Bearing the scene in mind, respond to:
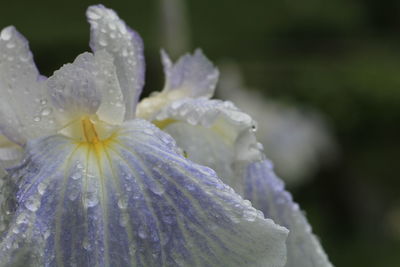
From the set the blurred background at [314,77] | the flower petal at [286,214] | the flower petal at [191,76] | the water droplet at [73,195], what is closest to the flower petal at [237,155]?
the flower petal at [286,214]

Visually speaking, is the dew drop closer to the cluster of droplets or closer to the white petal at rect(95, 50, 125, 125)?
the white petal at rect(95, 50, 125, 125)

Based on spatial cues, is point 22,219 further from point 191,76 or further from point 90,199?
point 191,76

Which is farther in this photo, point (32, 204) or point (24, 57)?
point (24, 57)

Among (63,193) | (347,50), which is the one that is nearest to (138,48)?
(63,193)

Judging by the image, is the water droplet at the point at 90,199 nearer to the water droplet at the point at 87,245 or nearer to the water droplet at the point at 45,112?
the water droplet at the point at 87,245

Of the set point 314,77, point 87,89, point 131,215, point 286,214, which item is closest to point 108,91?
point 87,89

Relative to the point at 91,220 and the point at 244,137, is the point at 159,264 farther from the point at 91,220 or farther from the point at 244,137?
the point at 244,137
